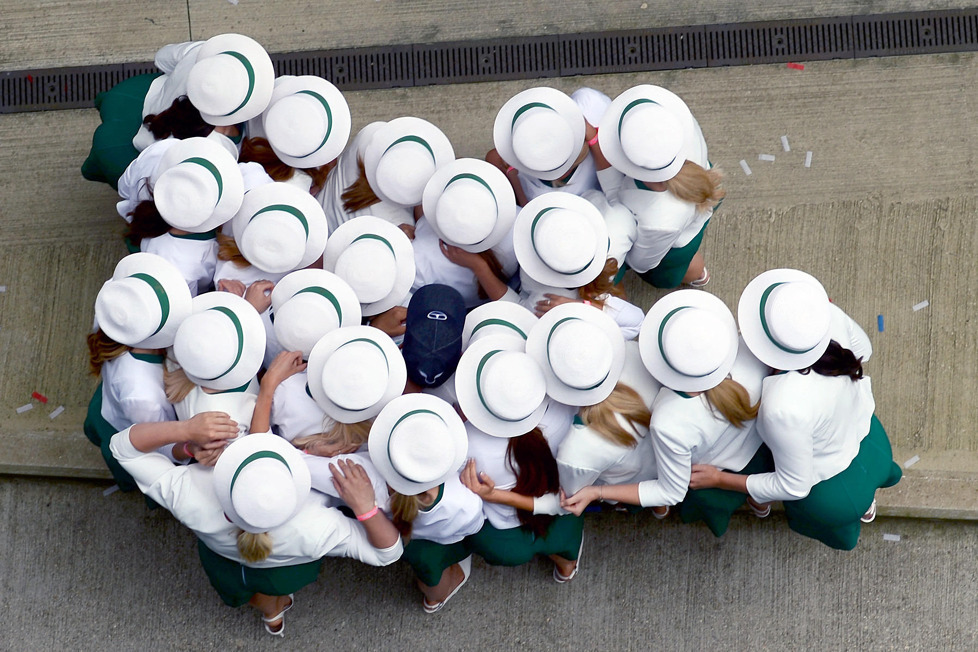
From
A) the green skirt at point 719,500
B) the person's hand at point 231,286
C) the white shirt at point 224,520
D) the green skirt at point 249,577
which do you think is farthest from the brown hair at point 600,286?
the green skirt at point 249,577

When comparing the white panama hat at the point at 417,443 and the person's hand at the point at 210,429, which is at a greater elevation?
the white panama hat at the point at 417,443

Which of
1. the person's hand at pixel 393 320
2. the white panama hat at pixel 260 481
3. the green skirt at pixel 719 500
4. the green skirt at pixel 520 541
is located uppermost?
the person's hand at pixel 393 320

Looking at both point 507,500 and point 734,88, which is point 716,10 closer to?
point 734,88

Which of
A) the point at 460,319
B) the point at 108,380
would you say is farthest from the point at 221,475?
the point at 460,319

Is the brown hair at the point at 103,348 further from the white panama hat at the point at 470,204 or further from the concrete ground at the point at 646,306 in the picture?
the white panama hat at the point at 470,204

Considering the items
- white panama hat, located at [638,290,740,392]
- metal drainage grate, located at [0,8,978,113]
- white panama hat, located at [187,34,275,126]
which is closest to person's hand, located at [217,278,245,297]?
white panama hat, located at [187,34,275,126]

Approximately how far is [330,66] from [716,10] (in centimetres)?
174

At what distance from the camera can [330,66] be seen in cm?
419

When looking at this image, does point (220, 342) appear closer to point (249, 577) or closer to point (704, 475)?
point (249, 577)

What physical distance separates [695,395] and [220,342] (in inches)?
59.7

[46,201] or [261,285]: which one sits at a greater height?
[261,285]

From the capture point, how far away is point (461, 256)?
3346 mm

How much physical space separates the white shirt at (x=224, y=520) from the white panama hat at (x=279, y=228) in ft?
2.40

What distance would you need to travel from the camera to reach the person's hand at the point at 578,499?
3.14 meters
